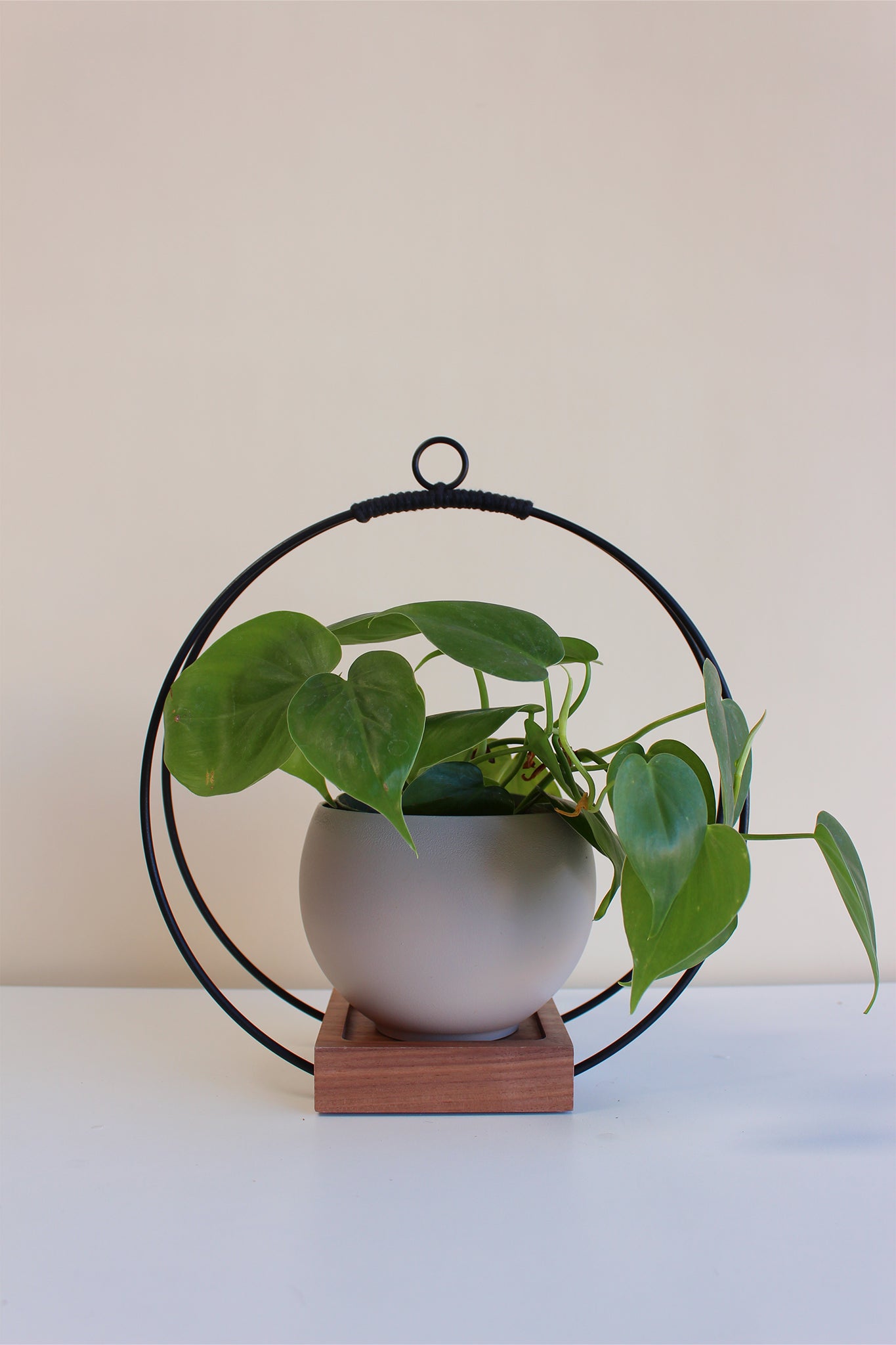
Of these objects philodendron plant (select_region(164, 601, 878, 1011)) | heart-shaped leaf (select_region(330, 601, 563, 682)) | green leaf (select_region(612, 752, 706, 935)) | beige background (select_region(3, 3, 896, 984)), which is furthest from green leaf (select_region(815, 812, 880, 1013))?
beige background (select_region(3, 3, 896, 984))

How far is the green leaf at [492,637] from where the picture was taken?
0.58 metres

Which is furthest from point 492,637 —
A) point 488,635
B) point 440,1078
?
point 440,1078

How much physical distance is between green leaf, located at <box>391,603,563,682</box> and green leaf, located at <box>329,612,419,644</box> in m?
0.01

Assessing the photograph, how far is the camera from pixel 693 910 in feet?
1.85

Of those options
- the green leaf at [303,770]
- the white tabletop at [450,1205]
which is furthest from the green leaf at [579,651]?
the white tabletop at [450,1205]

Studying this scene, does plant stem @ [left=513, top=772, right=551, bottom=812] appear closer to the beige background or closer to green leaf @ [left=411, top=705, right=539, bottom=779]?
green leaf @ [left=411, top=705, right=539, bottom=779]

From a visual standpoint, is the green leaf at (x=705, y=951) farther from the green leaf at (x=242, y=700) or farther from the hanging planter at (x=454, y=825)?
the green leaf at (x=242, y=700)

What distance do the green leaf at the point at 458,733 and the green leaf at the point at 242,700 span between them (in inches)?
3.4

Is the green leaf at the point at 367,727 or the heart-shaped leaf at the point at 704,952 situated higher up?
the green leaf at the point at 367,727

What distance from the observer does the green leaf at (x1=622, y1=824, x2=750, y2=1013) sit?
0.55 meters

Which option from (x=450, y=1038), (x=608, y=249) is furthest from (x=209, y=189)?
(x=450, y=1038)

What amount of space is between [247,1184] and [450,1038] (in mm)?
176

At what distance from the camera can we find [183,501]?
1.08 metres

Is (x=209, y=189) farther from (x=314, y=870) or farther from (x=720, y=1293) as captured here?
(x=720, y=1293)
